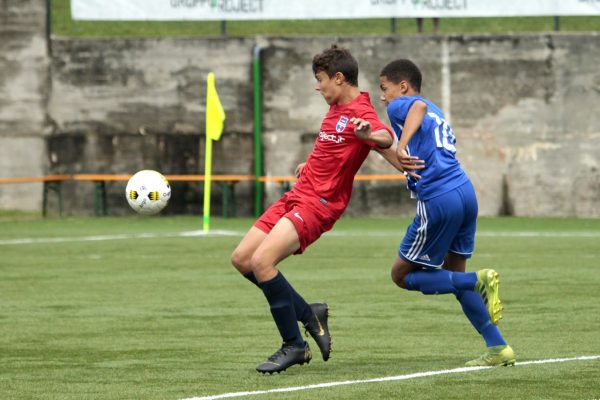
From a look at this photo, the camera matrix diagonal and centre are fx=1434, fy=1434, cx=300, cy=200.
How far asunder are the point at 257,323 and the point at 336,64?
2.99 m

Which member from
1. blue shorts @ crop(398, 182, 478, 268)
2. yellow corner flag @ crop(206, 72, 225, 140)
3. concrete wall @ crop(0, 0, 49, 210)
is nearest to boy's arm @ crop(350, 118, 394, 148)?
blue shorts @ crop(398, 182, 478, 268)

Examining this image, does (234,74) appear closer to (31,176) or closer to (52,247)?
(31,176)

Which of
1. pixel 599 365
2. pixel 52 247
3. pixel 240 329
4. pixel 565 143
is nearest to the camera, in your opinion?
pixel 599 365

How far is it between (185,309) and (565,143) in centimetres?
1339

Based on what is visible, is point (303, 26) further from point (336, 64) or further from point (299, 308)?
point (299, 308)

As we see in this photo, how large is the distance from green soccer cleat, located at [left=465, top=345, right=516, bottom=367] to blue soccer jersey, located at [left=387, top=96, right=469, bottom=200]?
3.24ft

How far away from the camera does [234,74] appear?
2544 cm

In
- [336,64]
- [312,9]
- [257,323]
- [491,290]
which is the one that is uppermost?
[312,9]

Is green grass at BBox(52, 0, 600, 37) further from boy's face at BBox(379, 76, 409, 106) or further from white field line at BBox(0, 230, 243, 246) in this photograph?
boy's face at BBox(379, 76, 409, 106)

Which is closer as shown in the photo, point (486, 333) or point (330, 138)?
point (486, 333)

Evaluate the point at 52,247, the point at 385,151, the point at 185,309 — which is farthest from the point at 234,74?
the point at 385,151

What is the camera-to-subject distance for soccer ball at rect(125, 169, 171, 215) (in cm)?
1108

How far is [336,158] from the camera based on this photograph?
28.2ft

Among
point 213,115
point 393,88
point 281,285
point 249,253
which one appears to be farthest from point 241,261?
point 213,115
